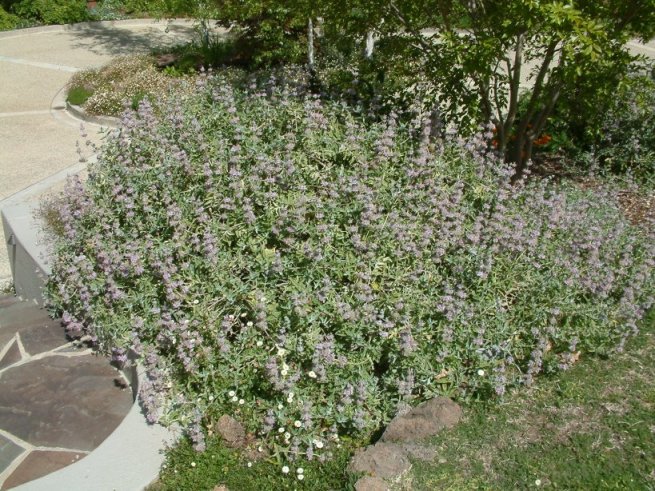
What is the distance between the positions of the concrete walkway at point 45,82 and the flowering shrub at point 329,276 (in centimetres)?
201

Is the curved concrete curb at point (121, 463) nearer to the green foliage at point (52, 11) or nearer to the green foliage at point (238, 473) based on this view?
the green foliage at point (238, 473)

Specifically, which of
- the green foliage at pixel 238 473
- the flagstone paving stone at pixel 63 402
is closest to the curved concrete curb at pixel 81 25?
the flagstone paving stone at pixel 63 402

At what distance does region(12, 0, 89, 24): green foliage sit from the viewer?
17281 mm

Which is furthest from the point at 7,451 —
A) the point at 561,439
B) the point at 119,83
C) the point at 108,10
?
the point at 108,10

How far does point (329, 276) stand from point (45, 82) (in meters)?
9.89

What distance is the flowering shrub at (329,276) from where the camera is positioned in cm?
370

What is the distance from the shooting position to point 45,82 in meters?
12.1

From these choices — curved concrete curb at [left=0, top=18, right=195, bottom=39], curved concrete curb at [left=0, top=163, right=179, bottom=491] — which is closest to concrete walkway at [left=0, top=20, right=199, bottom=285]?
curved concrete curb at [left=0, top=18, right=195, bottom=39]

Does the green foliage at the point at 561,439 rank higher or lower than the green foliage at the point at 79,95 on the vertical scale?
higher

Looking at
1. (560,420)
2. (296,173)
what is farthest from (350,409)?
(296,173)

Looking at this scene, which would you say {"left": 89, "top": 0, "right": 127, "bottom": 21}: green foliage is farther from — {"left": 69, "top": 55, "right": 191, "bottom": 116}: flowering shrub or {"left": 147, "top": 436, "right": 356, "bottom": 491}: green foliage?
{"left": 147, "top": 436, "right": 356, "bottom": 491}: green foliage

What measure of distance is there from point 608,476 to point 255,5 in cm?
791

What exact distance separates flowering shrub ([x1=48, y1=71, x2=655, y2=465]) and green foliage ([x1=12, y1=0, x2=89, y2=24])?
1397 cm

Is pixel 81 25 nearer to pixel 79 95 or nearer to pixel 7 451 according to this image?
pixel 79 95
